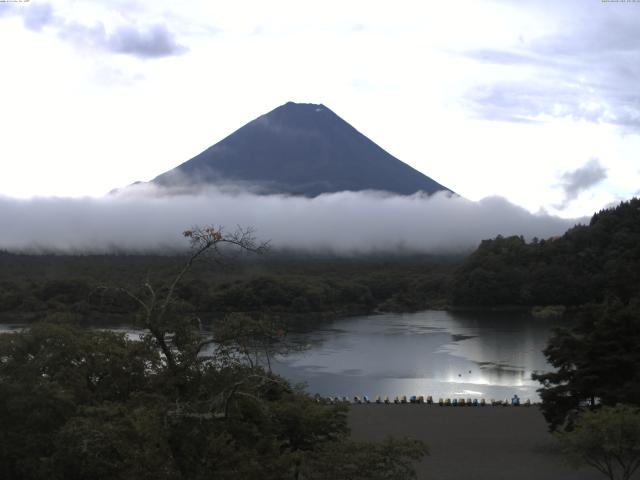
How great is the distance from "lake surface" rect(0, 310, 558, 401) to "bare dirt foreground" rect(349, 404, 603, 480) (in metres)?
1.92

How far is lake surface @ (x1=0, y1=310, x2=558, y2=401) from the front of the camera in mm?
17391

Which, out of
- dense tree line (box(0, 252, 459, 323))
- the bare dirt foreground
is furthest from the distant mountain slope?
the bare dirt foreground

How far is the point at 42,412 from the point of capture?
20.9ft

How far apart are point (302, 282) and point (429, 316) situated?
737 centimetres

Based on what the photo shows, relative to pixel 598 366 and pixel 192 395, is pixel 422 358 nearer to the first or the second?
pixel 598 366

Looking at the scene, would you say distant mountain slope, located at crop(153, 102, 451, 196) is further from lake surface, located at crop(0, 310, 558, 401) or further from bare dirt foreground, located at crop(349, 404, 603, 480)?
bare dirt foreground, located at crop(349, 404, 603, 480)

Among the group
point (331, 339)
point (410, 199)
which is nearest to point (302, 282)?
point (331, 339)

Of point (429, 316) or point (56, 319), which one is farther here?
point (429, 316)

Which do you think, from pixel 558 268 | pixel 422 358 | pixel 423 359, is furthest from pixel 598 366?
pixel 558 268

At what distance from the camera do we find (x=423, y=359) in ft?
71.7

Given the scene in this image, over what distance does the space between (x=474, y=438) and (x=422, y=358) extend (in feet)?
36.7

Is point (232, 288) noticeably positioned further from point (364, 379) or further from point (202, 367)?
point (202, 367)

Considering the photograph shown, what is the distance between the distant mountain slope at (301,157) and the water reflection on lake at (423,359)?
55.0 meters

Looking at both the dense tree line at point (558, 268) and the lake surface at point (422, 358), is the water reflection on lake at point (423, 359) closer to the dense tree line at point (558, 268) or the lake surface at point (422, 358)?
the lake surface at point (422, 358)
